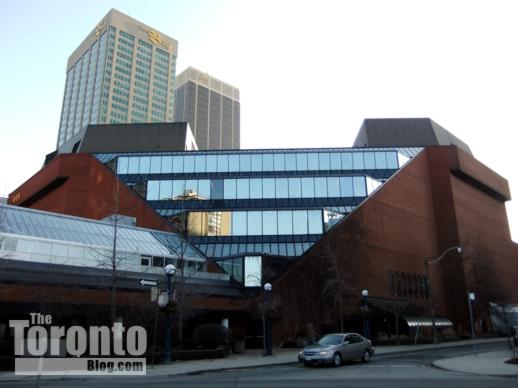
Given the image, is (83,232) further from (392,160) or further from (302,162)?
(392,160)

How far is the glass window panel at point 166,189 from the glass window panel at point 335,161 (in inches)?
792

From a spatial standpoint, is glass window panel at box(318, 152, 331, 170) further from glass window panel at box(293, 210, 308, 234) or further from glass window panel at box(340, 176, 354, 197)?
glass window panel at box(293, 210, 308, 234)

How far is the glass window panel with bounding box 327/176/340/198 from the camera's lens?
184ft

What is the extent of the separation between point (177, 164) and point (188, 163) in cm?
136

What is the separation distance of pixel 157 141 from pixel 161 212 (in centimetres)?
1648

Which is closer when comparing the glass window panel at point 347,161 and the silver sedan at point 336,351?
the silver sedan at point 336,351

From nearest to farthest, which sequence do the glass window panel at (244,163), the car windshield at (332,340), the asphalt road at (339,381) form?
the asphalt road at (339,381), the car windshield at (332,340), the glass window panel at (244,163)

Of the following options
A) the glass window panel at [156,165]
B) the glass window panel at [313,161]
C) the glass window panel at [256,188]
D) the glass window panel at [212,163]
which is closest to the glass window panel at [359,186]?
the glass window panel at [313,161]

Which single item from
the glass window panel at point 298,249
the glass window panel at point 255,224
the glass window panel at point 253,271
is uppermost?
the glass window panel at point 255,224

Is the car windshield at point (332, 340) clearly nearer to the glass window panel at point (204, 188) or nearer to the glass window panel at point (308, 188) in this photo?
the glass window panel at point (308, 188)

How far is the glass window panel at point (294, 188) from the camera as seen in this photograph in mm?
56281

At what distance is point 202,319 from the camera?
39.2 metres

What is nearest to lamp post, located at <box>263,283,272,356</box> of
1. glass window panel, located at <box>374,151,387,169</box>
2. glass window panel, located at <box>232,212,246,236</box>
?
glass window panel, located at <box>232,212,246,236</box>

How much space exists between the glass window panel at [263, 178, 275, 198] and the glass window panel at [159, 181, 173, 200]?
10857 mm
